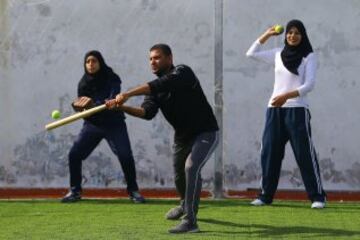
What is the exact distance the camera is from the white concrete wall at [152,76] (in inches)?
369

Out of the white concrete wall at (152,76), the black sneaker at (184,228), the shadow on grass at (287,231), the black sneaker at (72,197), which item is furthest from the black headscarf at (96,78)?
the black sneaker at (184,228)

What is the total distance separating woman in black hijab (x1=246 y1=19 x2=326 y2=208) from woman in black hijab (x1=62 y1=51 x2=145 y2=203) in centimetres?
134

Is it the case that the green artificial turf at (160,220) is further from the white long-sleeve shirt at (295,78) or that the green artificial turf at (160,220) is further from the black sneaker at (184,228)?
the white long-sleeve shirt at (295,78)

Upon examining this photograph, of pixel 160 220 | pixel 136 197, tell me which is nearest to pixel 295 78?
pixel 160 220

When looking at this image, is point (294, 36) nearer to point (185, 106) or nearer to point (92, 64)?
point (185, 106)

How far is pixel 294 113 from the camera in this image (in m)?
8.10

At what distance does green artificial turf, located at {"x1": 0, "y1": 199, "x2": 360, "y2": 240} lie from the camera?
22.3 ft

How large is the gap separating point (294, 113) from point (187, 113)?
1.46 m

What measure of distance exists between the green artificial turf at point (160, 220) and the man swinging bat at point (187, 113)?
0.27m

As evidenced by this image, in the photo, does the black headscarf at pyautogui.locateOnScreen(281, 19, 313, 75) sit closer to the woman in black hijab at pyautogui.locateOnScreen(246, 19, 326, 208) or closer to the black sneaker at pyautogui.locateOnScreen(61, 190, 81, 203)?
the woman in black hijab at pyautogui.locateOnScreen(246, 19, 326, 208)

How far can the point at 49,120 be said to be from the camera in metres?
Result: 9.67

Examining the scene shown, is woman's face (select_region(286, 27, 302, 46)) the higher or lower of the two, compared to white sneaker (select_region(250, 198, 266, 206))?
higher

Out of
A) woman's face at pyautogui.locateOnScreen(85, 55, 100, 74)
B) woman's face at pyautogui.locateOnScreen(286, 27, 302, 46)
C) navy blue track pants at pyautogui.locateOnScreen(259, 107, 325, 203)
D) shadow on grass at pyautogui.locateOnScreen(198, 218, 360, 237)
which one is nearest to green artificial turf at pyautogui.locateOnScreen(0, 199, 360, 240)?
shadow on grass at pyautogui.locateOnScreen(198, 218, 360, 237)

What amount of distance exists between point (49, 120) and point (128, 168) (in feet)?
4.48
